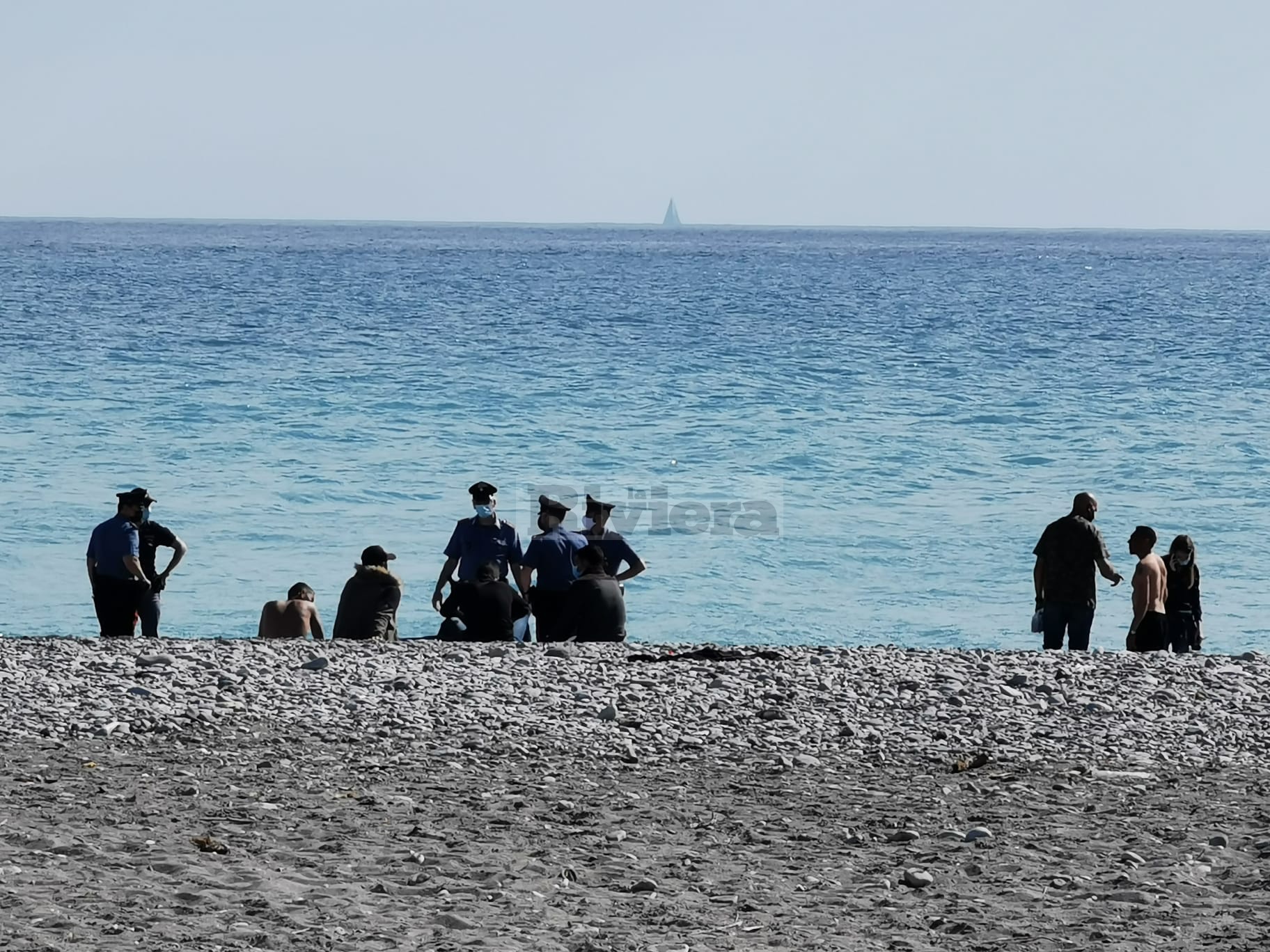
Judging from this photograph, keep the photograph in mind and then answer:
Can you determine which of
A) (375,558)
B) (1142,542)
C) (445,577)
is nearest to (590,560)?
(445,577)

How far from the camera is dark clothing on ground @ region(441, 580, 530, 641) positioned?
11930 mm

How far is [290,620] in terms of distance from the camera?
1253cm

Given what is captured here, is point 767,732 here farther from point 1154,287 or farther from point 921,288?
point 1154,287

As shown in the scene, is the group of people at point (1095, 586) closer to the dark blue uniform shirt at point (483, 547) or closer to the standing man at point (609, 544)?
the standing man at point (609, 544)

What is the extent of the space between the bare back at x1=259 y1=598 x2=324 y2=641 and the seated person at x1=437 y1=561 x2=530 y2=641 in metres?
1.15

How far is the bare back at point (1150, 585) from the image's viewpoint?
12164 millimetres

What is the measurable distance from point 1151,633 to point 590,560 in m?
4.43

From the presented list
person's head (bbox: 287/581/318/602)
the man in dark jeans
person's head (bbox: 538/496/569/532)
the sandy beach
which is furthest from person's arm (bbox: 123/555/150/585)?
the man in dark jeans

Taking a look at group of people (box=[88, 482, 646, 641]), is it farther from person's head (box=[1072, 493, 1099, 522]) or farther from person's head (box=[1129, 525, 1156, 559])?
person's head (box=[1129, 525, 1156, 559])

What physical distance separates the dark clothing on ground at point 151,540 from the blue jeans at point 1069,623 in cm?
696

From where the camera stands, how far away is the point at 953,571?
20.7 metres

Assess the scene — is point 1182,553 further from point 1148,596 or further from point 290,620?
point 290,620

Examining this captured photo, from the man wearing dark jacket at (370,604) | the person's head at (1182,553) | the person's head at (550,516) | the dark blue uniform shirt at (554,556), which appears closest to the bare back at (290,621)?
the man wearing dark jacket at (370,604)

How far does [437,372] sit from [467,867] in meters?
35.6
